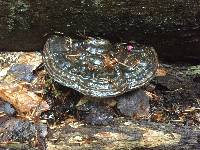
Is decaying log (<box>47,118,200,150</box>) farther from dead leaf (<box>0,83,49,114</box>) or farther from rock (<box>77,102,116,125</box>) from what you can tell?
dead leaf (<box>0,83,49,114</box>)

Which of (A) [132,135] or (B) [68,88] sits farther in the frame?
(B) [68,88]

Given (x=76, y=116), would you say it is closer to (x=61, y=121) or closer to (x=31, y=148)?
(x=61, y=121)

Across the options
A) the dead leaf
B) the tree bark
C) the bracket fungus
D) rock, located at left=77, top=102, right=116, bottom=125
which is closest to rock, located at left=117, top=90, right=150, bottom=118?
rock, located at left=77, top=102, right=116, bottom=125

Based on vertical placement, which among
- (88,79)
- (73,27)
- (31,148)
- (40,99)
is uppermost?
(73,27)

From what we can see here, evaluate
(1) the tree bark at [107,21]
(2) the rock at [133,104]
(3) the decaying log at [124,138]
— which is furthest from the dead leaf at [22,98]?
(2) the rock at [133,104]

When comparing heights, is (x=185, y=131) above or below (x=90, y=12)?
below

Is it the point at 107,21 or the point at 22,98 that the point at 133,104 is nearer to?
the point at 107,21

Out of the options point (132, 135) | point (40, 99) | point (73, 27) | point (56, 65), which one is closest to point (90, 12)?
point (73, 27)
